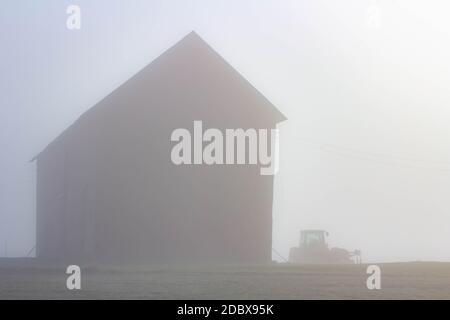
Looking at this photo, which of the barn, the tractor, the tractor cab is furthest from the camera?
the tractor cab

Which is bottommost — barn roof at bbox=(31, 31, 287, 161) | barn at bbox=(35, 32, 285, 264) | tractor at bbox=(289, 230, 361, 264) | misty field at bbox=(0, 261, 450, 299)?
misty field at bbox=(0, 261, 450, 299)

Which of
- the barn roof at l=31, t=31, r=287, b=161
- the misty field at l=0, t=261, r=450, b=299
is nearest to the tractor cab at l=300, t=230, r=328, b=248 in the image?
the barn roof at l=31, t=31, r=287, b=161

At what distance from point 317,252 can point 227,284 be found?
18.6 meters

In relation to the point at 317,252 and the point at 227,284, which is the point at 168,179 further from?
the point at 227,284

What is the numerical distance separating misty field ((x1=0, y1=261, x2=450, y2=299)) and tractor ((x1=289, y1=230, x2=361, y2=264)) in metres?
11.8

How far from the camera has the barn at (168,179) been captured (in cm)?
2914

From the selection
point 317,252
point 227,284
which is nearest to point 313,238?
point 317,252

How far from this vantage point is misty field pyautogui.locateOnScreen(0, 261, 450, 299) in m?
14.1

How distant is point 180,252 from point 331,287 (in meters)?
Result: 13.8

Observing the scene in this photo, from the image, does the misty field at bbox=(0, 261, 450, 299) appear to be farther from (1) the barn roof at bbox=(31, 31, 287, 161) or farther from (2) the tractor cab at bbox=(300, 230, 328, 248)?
(2) the tractor cab at bbox=(300, 230, 328, 248)

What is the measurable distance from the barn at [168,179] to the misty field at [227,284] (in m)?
6.79

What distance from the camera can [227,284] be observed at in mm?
16656

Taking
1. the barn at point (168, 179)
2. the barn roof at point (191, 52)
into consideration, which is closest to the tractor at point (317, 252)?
the barn at point (168, 179)

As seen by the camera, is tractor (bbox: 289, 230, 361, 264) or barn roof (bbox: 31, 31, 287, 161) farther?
tractor (bbox: 289, 230, 361, 264)
